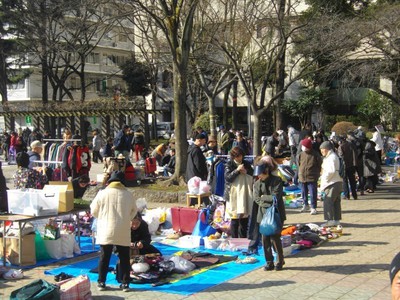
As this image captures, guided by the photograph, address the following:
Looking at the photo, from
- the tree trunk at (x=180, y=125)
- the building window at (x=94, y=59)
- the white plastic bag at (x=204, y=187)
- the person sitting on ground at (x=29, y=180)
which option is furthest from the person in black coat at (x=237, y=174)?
the building window at (x=94, y=59)

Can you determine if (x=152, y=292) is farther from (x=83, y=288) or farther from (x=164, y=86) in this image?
(x=164, y=86)

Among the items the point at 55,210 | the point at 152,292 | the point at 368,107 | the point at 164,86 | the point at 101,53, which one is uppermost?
the point at 101,53

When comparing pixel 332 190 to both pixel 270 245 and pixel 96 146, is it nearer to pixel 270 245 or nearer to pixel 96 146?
pixel 270 245

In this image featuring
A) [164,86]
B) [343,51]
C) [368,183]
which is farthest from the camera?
[164,86]

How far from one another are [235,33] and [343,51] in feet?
14.9

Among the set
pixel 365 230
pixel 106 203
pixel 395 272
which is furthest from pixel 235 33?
pixel 395 272

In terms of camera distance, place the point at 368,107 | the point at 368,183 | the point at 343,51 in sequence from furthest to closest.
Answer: the point at 368,107 < the point at 343,51 < the point at 368,183

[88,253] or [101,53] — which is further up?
[101,53]

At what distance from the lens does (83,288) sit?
6809 mm

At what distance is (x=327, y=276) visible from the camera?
7855 millimetres

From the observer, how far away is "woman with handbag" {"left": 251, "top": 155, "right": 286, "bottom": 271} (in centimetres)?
812

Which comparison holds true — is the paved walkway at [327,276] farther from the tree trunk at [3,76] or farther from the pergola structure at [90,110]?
the tree trunk at [3,76]

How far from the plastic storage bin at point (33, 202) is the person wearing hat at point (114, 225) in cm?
169

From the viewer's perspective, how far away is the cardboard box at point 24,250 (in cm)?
880
